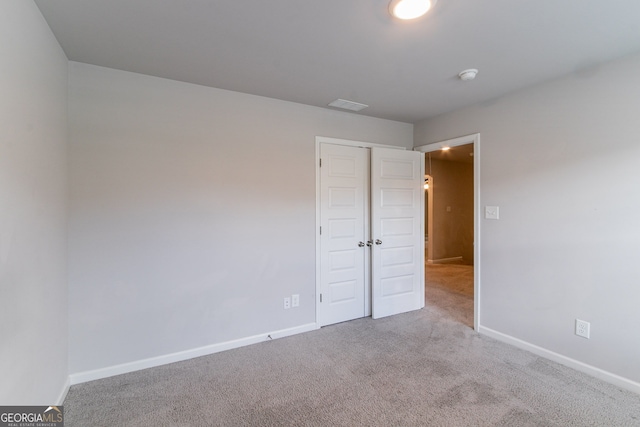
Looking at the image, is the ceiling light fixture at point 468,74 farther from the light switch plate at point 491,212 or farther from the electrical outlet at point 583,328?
the electrical outlet at point 583,328

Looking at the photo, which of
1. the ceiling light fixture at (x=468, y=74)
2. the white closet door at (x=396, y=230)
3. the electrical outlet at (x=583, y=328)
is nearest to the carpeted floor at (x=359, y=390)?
the electrical outlet at (x=583, y=328)

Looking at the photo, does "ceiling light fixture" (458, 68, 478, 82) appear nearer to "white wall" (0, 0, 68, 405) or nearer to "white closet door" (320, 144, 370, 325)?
"white closet door" (320, 144, 370, 325)

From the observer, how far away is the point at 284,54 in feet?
6.93

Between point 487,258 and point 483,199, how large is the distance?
64 centimetres

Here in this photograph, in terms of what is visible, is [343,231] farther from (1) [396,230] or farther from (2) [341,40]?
(2) [341,40]

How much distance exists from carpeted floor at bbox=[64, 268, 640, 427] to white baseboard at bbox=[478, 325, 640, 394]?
0.22ft

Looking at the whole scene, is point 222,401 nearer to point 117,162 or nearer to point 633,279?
point 117,162

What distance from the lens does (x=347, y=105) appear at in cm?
315

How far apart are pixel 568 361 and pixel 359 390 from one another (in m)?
1.88

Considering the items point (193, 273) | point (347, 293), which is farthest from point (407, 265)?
point (193, 273)

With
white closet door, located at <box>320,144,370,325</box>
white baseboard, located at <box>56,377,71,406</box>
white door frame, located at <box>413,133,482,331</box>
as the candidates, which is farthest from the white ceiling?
white baseboard, located at <box>56,377,71,406</box>

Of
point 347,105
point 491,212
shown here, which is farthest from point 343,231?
point 491,212

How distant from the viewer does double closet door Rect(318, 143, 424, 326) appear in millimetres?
3312

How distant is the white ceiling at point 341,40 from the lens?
163 cm
